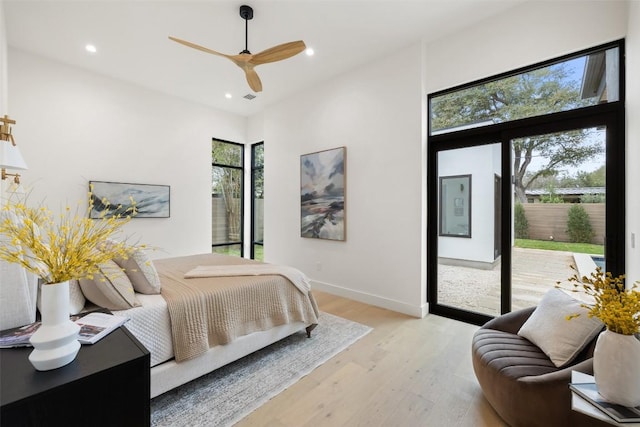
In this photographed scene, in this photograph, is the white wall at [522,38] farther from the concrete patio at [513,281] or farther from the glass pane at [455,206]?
the concrete patio at [513,281]

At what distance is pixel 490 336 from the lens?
2.02 m

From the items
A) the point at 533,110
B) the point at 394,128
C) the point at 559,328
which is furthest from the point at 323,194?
the point at 559,328

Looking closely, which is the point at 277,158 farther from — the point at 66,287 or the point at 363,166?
the point at 66,287

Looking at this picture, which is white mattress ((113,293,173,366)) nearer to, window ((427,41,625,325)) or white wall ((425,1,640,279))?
window ((427,41,625,325))

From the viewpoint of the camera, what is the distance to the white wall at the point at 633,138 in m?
1.85

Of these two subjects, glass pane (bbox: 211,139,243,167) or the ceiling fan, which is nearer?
the ceiling fan

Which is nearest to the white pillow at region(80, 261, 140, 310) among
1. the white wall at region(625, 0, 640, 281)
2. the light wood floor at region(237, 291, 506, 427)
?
the light wood floor at region(237, 291, 506, 427)

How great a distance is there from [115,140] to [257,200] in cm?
266

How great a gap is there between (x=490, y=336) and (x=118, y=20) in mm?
4500

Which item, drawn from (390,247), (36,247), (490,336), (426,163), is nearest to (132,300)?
(36,247)

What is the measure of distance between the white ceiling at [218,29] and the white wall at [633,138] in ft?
3.55

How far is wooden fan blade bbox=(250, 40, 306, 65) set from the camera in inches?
93.4

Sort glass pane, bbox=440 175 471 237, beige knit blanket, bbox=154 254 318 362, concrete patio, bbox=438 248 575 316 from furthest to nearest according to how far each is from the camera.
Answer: glass pane, bbox=440 175 471 237
concrete patio, bbox=438 248 575 316
beige knit blanket, bbox=154 254 318 362

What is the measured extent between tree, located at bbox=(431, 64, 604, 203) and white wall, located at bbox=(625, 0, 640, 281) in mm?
340
